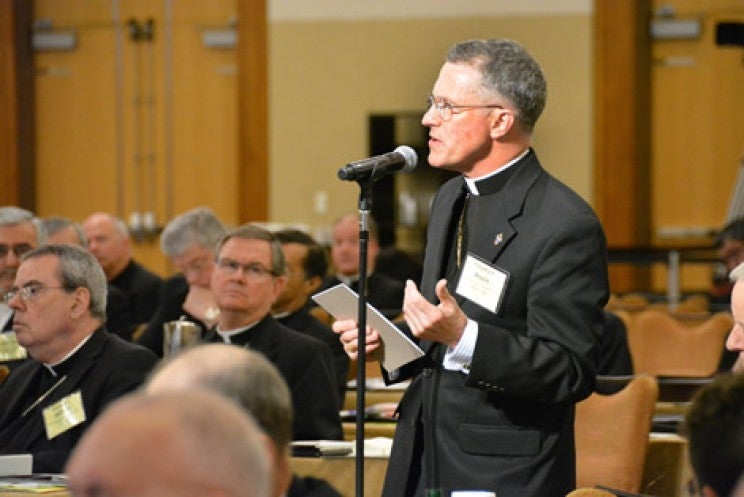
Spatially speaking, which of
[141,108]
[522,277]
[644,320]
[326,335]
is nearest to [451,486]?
[522,277]

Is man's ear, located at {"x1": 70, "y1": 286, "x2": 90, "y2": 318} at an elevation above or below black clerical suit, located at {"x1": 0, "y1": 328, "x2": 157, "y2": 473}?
above

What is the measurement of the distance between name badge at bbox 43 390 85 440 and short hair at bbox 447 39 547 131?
1.72 metres

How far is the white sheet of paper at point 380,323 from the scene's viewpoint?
134 inches

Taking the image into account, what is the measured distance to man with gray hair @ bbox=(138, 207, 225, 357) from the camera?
731 centimetres

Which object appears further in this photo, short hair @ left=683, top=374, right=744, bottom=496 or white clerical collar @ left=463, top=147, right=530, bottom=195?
white clerical collar @ left=463, top=147, right=530, bottom=195

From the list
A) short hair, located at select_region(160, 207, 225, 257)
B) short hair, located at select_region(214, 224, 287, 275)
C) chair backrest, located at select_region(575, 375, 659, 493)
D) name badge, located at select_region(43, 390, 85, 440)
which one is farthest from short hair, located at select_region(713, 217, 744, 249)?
name badge, located at select_region(43, 390, 85, 440)

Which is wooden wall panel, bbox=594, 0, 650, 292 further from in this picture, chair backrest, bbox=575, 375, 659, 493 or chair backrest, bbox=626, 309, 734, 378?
chair backrest, bbox=575, 375, 659, 493

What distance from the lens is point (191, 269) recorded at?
26.1 feet

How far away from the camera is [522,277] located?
11.2 ft

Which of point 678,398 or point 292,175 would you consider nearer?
point 678,398

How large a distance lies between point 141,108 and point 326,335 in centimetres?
936

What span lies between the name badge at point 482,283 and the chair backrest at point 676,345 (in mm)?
4152

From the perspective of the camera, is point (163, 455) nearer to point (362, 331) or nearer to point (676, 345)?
point (362, 331)

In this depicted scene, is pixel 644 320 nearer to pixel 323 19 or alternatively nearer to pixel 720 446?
pixel 720 446
